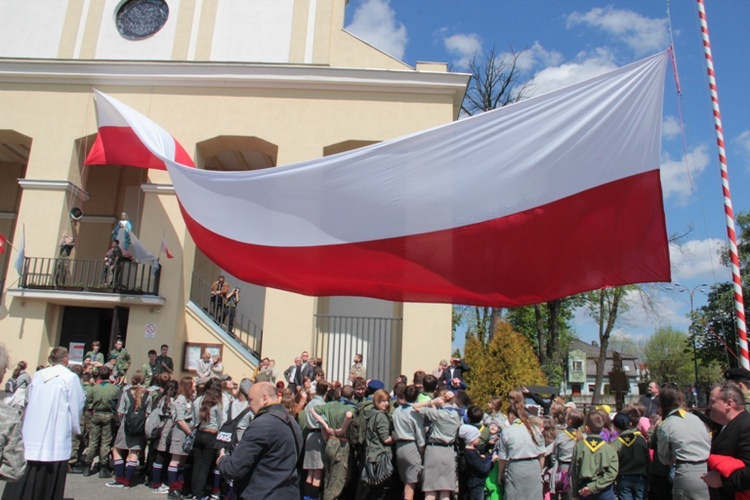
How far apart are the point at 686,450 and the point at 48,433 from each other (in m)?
5.86

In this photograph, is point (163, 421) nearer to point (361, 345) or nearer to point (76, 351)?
point (361, 345)

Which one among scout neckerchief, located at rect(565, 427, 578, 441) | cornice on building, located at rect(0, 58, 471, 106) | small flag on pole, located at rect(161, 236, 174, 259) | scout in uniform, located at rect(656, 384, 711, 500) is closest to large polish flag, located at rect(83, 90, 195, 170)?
small flag on pole, located at rect(161, 236, 174, 259)

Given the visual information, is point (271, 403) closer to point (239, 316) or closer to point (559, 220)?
point (559, 220)

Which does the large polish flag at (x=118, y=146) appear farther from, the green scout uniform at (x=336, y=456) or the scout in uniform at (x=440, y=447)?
the scout in uniform at (x=440, y=447)

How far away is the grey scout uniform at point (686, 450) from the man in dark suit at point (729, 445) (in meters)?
1.18

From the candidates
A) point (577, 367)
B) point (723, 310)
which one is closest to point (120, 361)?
point (723, 310)

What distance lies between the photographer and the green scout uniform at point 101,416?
930 cm

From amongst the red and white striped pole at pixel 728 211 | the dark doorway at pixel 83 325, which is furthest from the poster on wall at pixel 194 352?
the red and white striped pole at pixel 728 211

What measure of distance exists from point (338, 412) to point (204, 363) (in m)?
6.77

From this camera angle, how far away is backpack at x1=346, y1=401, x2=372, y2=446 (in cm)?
750

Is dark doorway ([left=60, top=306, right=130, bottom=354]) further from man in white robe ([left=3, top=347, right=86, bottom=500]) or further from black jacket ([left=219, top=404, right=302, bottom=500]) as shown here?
black jacket ([left=219, top=404, right=302, bottom=500])

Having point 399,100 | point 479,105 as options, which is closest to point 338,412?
point 399,100

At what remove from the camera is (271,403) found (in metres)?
4.43

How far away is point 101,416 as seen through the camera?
928cm
